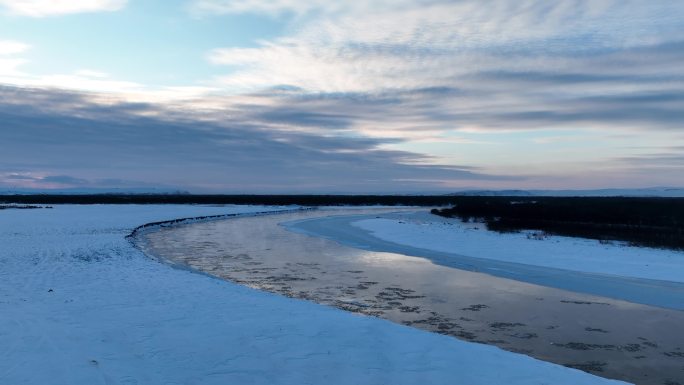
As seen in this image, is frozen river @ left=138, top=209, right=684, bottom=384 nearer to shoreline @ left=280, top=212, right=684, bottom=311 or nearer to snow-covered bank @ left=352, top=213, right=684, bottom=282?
shoreline @ left=280, top=212, right=684, bottom=311

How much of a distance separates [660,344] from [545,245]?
45.8ft

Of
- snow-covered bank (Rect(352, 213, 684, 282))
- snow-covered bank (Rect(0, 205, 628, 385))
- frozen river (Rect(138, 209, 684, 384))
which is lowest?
frozen river (Rect(138, 209, 684, 384))

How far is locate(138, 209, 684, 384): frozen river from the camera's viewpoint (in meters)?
8.52

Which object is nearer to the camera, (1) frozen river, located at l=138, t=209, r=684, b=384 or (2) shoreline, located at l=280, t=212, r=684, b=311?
(1) frozen river, located at l=138, t=209, r=684, b=384

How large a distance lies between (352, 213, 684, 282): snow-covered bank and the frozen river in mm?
3315

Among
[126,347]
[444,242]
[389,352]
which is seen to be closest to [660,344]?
[389,352]

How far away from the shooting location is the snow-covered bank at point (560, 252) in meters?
16.8

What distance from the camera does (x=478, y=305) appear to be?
1208 cm

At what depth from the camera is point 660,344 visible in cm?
909

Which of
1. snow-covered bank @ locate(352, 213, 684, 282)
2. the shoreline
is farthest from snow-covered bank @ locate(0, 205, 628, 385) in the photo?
snow-covered bank @ locate(352, 213, 684, 282)

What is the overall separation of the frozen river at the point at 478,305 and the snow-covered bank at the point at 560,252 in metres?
3.31

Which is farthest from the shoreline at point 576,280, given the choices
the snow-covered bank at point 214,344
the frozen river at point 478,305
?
the snow-covered bank at point 214,344

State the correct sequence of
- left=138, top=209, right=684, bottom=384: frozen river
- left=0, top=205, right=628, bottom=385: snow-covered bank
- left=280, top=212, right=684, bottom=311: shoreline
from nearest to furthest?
left=0, top=205, right=628, bottom=385: snow-covered bank
left=138, top=209, right=684, bottom=384: frozen river
left=280, top=212, right=684, bottom=311: shoreline

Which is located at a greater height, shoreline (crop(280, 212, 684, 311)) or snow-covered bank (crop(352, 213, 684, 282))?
snow-covered bank (crop(352, 213, 684, 282))
